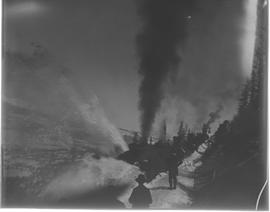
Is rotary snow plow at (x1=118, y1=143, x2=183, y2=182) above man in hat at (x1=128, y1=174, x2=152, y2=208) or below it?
above

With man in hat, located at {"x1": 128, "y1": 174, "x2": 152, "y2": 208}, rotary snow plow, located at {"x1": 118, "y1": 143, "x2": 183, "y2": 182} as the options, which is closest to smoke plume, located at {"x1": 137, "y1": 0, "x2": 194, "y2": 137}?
rotary snow plow, located at {"x1": 118, "y1": 143, "x2": 183, "y2": 182}

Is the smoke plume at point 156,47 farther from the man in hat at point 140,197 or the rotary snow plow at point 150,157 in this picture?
the man in hat at point 140,197

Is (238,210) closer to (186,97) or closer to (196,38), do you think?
(186,97)

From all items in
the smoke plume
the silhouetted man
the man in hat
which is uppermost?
the smoke plume

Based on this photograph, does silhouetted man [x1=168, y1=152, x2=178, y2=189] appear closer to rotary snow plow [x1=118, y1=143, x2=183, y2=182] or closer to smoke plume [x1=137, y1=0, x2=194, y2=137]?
rotary snow plow [x1=118, y1=143, x2=183, y2=182]

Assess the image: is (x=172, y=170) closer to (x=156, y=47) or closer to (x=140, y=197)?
(x=140, y=197)

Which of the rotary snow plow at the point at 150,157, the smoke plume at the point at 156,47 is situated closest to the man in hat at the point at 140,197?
the rotary snow plow at the point at 150,157
